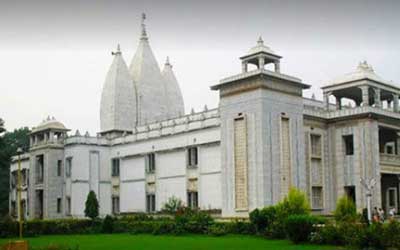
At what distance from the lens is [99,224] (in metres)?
38.6

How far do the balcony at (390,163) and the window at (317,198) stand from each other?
14.4 feet

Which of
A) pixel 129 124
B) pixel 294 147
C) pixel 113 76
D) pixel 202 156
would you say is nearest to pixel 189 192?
pixel 202 156

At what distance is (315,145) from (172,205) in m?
11.0

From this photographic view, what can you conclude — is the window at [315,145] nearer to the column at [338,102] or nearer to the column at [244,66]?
the column at [338,102]

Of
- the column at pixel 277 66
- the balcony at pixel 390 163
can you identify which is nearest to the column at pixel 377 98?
the balcony at pixel 390 163

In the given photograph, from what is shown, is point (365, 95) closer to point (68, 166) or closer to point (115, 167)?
point (115, 167)

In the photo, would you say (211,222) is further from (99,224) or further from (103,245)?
(99,224)

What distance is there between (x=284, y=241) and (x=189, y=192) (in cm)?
1676

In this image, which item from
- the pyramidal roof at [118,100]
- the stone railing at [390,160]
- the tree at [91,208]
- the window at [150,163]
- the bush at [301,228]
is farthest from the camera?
the pyramidal roof at [118,100]

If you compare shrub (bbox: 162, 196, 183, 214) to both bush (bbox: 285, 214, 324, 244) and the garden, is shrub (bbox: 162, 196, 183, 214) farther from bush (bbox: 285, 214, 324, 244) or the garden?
bush (bbox: 285, 214, 324, 244)

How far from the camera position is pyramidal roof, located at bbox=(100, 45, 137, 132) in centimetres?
5222

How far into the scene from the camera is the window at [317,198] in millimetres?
36656

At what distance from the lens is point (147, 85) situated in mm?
Result: 55125

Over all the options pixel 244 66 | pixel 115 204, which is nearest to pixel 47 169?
pixel 115 204
